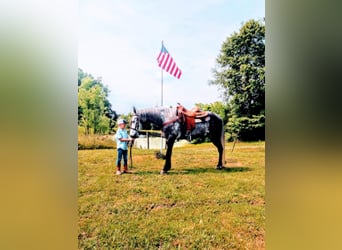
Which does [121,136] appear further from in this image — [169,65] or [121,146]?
[169,65]

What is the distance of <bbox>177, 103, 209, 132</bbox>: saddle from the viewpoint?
6.99 feet

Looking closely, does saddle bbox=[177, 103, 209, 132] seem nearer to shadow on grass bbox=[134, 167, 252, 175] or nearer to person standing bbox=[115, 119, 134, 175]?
shadow on grass bbox=[134, 167, 252, 175]

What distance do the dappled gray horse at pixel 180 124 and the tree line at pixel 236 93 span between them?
0.07 m

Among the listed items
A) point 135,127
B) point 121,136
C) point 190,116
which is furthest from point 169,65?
point 121,136

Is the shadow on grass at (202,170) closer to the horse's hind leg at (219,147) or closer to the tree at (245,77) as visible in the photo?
the horse's hind leg at (219,147)

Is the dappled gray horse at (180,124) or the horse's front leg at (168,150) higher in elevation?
the dappled gray horse at (180,124)

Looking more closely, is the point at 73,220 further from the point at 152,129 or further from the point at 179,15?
the point at 179,15

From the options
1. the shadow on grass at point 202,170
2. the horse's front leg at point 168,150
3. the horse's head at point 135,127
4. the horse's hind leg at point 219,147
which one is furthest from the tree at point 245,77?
the horse's head at point 135,127

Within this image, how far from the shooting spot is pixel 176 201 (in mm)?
2092

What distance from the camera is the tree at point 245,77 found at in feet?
6.70
